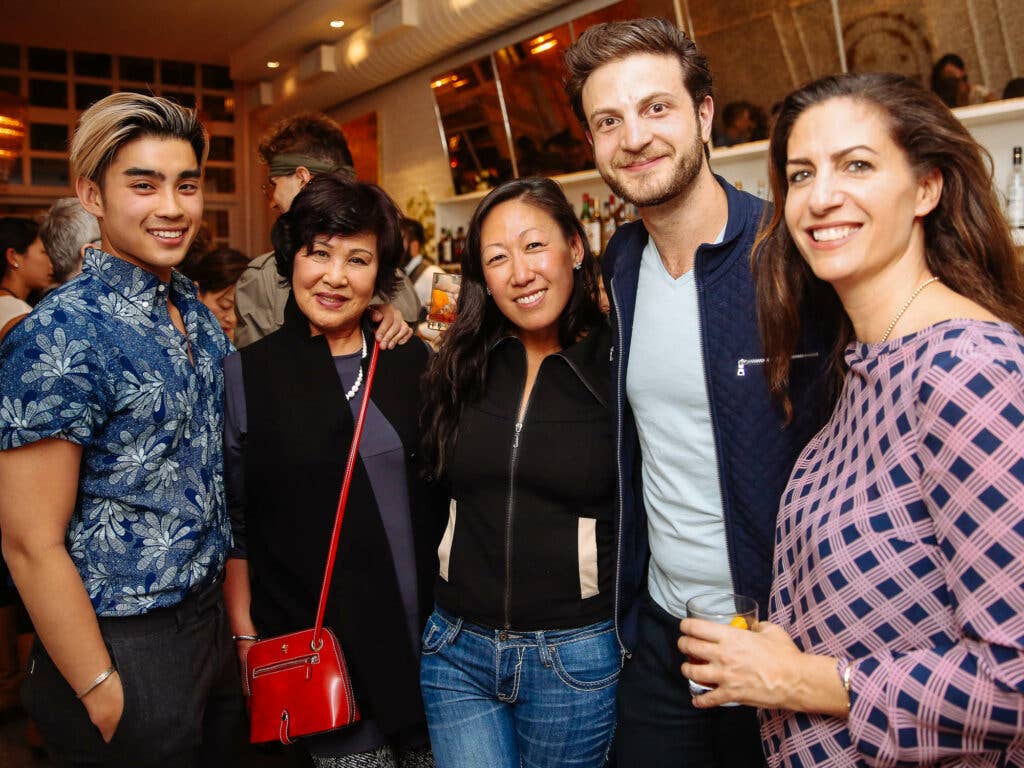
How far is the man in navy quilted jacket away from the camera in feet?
5.39

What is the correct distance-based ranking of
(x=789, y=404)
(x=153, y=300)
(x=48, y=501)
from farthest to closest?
(x=153, y=300)
(x=789, y=404)
(x=48, y=501)

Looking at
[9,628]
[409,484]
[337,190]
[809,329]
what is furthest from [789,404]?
[9,628]

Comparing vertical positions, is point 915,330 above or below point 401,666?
above

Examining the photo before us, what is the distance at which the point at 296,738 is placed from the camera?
70.7 inches

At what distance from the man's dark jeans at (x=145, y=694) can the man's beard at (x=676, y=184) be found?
1.31 m

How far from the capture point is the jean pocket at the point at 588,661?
1735mm

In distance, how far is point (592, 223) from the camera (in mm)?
4727

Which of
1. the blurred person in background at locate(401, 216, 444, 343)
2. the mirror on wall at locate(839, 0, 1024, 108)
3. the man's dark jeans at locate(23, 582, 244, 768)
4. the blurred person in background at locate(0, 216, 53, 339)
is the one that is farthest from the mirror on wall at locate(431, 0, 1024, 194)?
the blurred person in background at locate(0, 216, 53, 339)

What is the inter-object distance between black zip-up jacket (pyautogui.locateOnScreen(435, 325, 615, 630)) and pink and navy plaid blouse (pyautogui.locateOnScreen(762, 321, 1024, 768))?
59 cm

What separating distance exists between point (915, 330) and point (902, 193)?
0.22 metres

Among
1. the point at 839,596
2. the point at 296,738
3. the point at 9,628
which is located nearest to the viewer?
the point at 839,596

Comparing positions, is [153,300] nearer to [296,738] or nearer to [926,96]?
Result: [296,738]

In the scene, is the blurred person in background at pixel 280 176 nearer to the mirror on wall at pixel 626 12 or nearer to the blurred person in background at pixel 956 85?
the mirror on wall at pixel 626 12

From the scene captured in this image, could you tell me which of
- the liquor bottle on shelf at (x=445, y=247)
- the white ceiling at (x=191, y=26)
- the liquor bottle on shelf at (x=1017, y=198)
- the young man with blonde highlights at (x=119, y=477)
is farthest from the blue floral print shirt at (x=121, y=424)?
the white ceiling at (x=191, y=26)
